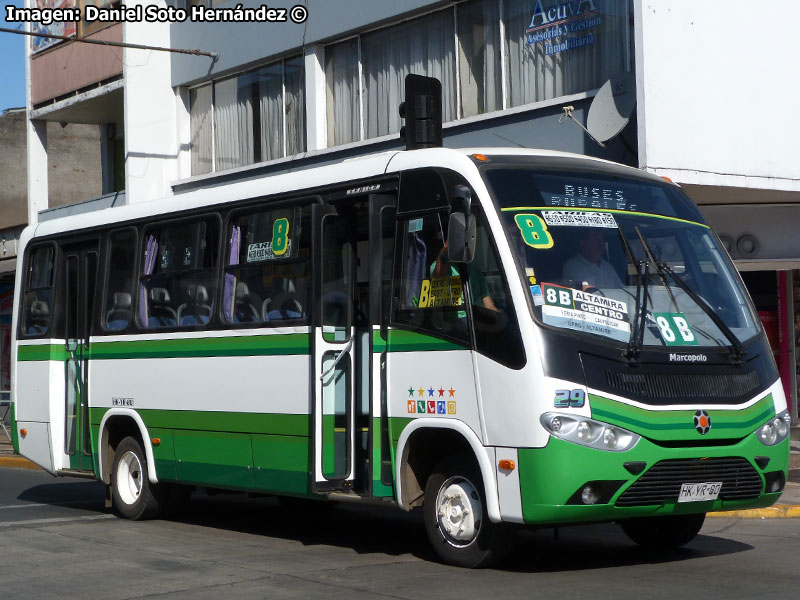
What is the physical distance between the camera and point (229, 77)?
23156 mm

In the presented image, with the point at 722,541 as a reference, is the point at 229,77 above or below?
above

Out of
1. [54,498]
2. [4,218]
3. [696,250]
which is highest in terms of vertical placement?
[4,218]

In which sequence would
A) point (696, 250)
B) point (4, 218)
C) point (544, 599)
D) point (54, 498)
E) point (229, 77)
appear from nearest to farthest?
point (544, 599) < point (696, 250) < point (54, 498) < point (229, 77) < point (4, 218)

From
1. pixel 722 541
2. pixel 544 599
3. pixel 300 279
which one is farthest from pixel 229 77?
pixel 544 599

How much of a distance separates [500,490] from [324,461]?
1.96 meters

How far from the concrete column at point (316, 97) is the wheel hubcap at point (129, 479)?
30.9 ft

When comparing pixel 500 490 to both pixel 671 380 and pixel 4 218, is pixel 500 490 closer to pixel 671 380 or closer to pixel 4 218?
pixel 671 380

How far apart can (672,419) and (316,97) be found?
1364 centimetres

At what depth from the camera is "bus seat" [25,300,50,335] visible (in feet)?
→ 44.2

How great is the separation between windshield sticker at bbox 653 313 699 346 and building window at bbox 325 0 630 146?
7.84 m

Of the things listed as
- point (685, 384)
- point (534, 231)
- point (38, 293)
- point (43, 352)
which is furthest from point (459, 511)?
point (38, 293)

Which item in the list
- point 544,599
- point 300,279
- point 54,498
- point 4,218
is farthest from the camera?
point 4,218

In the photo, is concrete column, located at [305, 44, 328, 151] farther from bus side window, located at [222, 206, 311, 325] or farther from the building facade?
bus side window, located at [222, 206, 311, 325]

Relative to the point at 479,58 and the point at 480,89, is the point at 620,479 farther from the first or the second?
the point at 479,58
